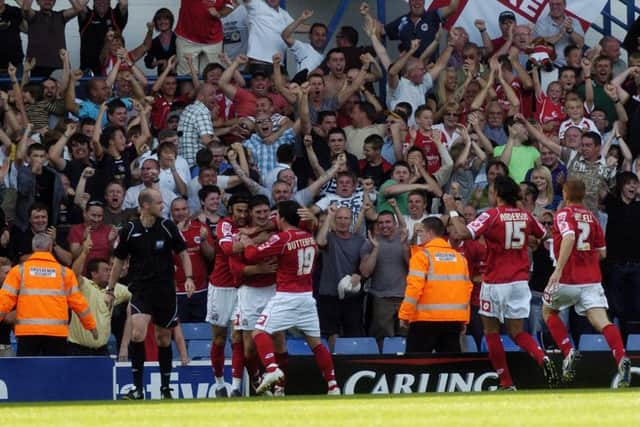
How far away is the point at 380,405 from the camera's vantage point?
41.6 ft

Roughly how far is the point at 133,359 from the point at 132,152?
4.28 m

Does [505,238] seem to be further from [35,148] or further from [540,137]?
[35,148]

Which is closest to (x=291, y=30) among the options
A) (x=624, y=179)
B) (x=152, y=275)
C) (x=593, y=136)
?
(x=593, y=136)

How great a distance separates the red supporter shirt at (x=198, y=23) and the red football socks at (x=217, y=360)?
627 centimetres

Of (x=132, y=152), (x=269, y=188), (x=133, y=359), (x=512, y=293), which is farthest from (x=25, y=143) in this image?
(x=512, y=293)

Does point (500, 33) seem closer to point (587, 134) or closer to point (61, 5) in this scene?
point (587, 134)

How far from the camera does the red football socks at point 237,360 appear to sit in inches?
601

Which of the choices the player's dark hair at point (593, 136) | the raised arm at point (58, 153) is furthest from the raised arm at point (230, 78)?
the player's dark hair at point (593, 136)

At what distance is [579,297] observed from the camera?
1516 centimetres

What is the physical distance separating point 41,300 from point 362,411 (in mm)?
4283

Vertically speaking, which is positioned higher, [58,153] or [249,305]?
[58,153]

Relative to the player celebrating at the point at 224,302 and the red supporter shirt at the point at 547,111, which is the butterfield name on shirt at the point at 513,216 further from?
the red supporter shirt at the point at 547,111

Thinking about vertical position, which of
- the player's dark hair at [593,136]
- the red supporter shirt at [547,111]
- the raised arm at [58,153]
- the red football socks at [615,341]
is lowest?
the red football socks at [615,341]

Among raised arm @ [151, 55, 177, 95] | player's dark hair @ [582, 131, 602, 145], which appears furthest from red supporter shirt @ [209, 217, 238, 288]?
player's dark hair @ [582, 131, 602, 145]
